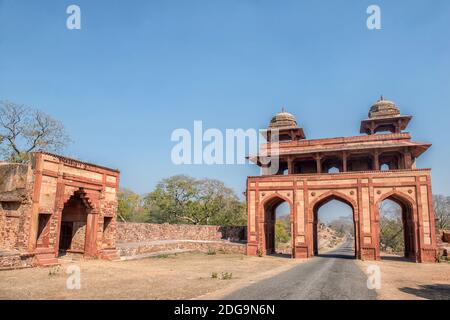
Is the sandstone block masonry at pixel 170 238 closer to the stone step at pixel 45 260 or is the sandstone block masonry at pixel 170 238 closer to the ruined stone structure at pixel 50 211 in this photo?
the ruined stone structure at pixel 50 211

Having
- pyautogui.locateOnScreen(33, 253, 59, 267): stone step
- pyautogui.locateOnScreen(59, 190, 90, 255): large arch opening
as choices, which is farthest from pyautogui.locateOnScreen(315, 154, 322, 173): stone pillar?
pyautogui.locateOnScreen(33, 253, 59, 267): stone step

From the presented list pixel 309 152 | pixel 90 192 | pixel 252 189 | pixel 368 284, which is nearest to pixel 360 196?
pixel 309 152

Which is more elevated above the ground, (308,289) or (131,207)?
(131,207)

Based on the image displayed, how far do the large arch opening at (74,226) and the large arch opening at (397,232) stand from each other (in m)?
21.6

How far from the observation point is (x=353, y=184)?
27094 millimetres

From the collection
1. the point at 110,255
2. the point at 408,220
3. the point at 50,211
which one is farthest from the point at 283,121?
the point at 50,211

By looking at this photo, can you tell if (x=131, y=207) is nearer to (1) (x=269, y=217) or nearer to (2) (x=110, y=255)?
(1) (x=269, y=217)

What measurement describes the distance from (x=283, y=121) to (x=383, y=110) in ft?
31.3

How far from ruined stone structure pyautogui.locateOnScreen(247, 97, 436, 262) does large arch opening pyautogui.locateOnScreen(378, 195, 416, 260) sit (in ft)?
0.52

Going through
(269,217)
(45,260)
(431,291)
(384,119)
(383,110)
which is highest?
(383,110)

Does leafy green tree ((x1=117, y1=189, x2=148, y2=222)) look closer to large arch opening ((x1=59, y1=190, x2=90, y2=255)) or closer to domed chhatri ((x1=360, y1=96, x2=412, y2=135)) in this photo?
large arch opening ((x1=59, y1=190, x2=90, y2=255))

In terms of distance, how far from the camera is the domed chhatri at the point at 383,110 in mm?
31891

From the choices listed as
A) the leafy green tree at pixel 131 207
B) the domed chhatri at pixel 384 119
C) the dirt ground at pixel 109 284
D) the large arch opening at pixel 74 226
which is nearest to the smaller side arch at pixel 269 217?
the domed chhatri at pixel 384 119
